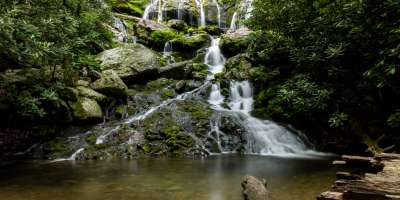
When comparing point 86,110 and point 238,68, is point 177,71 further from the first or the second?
point 86,110

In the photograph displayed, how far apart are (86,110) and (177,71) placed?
6.66 metres

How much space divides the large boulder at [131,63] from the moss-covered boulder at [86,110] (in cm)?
345

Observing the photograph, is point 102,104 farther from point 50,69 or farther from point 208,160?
point 208,160

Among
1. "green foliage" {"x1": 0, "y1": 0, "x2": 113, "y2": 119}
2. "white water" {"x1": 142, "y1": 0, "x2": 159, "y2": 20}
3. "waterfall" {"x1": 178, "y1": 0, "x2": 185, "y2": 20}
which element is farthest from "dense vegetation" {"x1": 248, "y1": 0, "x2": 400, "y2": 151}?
"white water" {"x1": 142, "y1": 0, "x2": 159, "y2": 20}

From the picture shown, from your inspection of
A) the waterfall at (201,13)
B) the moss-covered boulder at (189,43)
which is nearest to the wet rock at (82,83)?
the moss-covered boulder at (189,43)

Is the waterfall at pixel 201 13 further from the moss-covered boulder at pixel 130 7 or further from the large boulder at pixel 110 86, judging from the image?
the large boulder at pixel 110 86

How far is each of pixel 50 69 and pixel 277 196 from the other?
1031 cm

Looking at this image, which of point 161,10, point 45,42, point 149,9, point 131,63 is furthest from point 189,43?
point 45,42

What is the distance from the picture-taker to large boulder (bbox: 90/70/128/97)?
1469 cm

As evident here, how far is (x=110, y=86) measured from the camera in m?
14.8

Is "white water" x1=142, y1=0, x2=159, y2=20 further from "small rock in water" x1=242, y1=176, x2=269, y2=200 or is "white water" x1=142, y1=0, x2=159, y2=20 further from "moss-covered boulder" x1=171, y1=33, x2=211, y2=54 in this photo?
"small rock in water" x1=242, y1=176, x2=269, y2=200

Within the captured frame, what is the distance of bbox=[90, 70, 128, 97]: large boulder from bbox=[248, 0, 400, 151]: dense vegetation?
19.6 feet

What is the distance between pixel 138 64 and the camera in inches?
696

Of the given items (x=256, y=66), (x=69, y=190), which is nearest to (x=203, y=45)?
(x=256, y=66)
